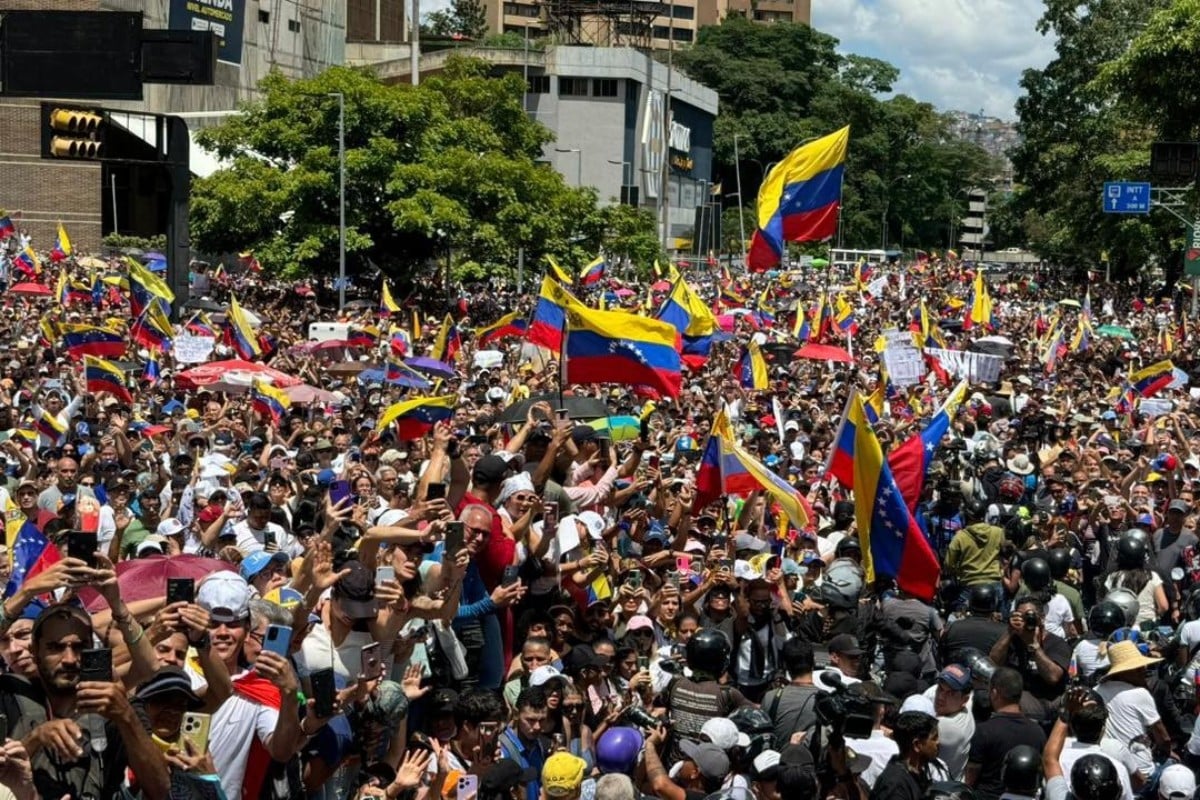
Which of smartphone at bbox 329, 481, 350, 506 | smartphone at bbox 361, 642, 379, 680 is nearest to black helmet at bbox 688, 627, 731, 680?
smartphone at bbox 361, 642, 379, 680

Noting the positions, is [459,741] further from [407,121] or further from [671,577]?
[407,121]

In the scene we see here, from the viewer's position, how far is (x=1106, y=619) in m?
8.55

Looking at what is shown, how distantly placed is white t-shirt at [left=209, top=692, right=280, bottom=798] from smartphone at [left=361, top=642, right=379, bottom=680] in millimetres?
298

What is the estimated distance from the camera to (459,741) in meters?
6.28

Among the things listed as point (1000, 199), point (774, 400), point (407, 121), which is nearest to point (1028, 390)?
point (774, 400)

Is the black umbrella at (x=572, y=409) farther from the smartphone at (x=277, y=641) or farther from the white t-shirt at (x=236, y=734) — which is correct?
the smartphone at (x=277, y=641)

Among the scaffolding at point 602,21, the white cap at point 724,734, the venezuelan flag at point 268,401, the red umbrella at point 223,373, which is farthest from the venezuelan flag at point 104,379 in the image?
the scaffolding at point 602,21

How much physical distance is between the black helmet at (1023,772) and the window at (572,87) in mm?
70953

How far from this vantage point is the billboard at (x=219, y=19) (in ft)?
180

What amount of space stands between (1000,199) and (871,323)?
10298 cm

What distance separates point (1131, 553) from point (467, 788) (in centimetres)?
591

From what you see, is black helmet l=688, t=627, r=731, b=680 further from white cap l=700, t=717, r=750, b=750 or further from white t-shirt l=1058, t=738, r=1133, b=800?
white t-shirt l=1058, t=738, r=1133, b=800

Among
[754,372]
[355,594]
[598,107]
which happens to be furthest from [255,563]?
[598,107]

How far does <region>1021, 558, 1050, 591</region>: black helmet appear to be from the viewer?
9.41 meters
